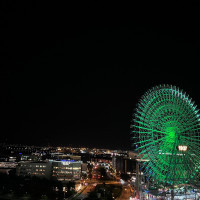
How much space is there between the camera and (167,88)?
25234 millimetres

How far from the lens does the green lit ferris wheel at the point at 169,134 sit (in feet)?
76.4

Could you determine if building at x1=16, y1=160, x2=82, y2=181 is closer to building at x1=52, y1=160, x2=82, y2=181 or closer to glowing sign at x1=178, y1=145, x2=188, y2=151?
building at x1=52, y1=160, x2=82, y2=181

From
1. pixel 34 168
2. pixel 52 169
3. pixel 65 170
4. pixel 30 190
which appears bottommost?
pixel 65 170

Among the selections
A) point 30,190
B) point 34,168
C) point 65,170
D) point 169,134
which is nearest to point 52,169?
point 65,170

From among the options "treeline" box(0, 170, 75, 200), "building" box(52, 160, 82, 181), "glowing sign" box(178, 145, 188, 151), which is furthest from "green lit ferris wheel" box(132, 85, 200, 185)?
"building" box(52, 160, 82, 181)

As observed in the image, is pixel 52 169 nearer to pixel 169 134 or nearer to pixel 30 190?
pixel 30 190

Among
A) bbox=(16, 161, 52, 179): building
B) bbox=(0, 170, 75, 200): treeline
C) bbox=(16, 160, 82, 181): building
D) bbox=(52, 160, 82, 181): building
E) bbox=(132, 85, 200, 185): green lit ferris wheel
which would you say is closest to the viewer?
bbox=(132, 85, 200, 185): green lit ferris wheel

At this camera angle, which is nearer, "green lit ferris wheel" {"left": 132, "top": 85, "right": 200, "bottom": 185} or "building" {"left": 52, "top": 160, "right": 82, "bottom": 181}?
"green lit ferris wheel" {"left": 132, "top": 85, "right": 200, "bottom": 185}

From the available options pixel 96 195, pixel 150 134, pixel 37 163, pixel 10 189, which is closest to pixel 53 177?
pixel 37 163

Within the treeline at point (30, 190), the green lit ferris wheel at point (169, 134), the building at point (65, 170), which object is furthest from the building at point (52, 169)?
the green lit ferris wheel at point (169, 134)

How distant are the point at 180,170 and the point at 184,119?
526cm

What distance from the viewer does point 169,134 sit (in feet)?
79.9

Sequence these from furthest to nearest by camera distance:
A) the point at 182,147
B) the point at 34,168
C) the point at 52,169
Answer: the point at 34,168, the point at 52,169, the point at 182,147

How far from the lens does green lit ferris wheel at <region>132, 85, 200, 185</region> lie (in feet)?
76.4
